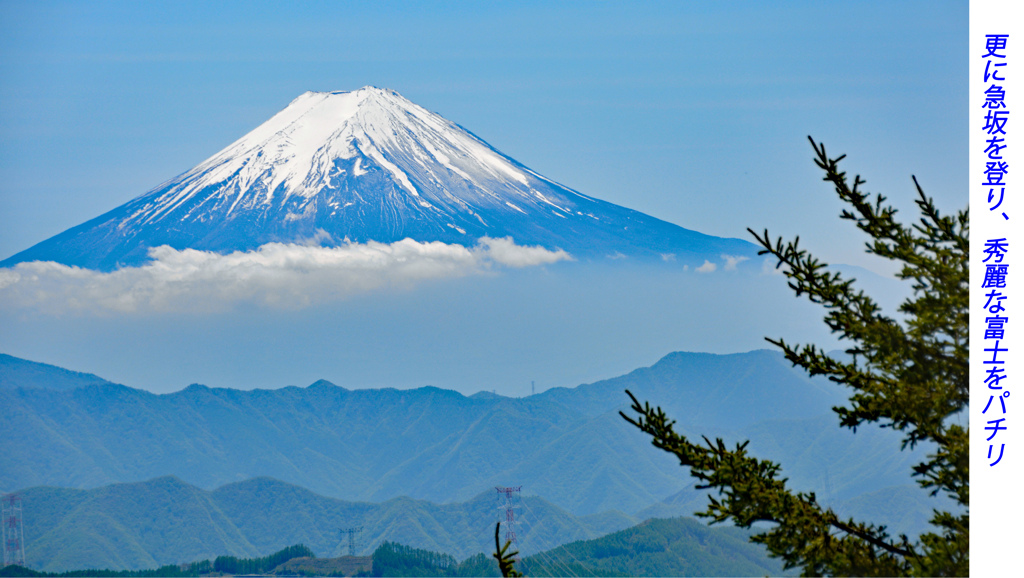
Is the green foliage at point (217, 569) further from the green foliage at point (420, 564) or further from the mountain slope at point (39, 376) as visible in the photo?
the mountain slope at point (39, 376)

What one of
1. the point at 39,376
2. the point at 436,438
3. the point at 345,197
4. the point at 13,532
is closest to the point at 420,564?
the point at 13,532

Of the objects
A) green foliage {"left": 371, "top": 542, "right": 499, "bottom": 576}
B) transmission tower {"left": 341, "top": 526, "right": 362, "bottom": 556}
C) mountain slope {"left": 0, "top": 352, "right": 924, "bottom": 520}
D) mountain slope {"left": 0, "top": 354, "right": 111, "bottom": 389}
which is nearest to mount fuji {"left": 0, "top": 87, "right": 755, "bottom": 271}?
mountain slope {"left": 0, "top": 354, "right": 111, "bottom": 389}

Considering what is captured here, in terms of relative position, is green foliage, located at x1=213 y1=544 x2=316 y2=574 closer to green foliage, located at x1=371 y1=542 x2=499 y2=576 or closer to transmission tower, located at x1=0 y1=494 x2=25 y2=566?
green foliage, located at x1=371 y1=542 x2=499 y2=576

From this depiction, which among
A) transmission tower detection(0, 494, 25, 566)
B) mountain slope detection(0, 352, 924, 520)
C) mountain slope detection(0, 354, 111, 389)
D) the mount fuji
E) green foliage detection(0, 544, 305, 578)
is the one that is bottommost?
green foliage detection(0, 544, 305, 578)

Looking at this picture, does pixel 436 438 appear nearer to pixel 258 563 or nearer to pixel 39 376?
pixel 39 376

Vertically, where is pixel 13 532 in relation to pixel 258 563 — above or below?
above

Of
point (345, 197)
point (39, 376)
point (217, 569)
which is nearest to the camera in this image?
point (217, 569)
